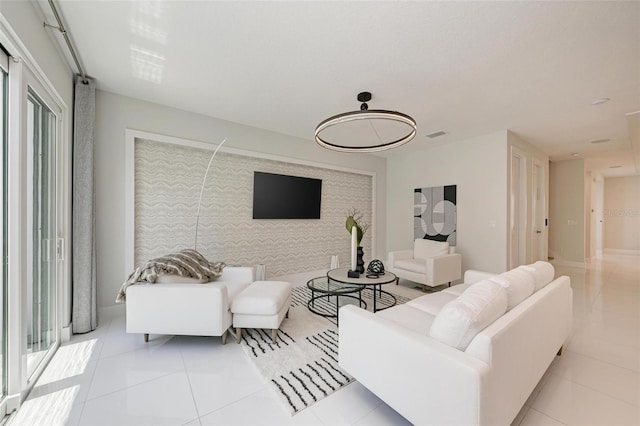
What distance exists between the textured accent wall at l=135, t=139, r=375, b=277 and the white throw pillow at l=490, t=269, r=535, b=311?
3.31 metres

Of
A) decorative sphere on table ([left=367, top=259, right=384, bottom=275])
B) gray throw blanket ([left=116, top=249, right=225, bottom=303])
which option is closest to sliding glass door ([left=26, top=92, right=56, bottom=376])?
gray throw blanket ([left=116, top=249, right=225, bottom=303])

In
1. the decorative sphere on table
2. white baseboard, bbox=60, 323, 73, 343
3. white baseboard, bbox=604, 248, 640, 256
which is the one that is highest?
the decorative sphere on table

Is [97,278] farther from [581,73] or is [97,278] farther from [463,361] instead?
[581,73]

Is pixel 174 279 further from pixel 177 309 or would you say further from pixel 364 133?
pixel 364 133

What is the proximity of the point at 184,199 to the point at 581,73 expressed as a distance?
463 centimetres

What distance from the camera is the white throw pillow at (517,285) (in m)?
1.62

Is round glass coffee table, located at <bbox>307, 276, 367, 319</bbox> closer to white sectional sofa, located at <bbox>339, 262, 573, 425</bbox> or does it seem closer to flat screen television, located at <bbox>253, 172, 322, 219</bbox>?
white sectional sofa, located at <bbox>339, 262, 573, 425</bbox>

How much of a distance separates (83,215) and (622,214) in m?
13.7

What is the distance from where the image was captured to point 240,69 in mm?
2510

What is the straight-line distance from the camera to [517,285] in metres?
1.67

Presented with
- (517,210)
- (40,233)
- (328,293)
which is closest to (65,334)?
(40,233)

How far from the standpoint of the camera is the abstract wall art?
4930mm

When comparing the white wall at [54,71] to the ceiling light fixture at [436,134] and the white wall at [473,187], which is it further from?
the white wall at [473,187]

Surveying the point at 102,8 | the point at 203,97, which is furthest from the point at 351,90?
the point at 102,8
